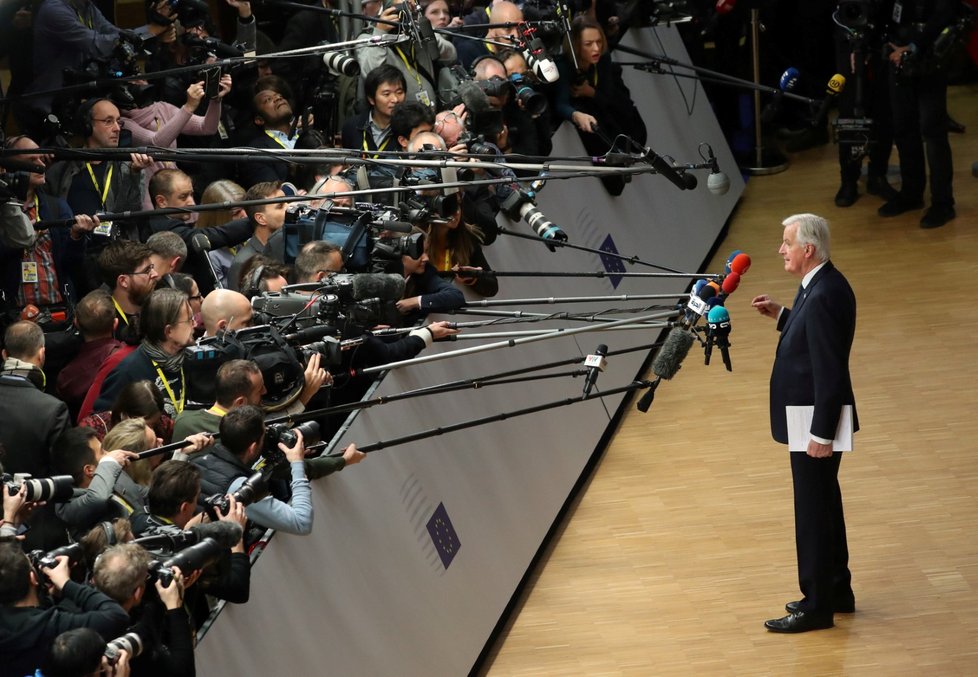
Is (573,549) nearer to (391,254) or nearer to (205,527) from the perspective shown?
(391,254)

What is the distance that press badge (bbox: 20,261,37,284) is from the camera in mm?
5613

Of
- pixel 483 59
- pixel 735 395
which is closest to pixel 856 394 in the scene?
pixel 735 395

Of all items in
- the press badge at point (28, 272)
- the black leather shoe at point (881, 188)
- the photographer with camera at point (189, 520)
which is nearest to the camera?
the photographer with camera at point (189, 520)

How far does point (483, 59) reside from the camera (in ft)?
23.7

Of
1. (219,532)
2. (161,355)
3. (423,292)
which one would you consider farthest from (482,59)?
(219,532)

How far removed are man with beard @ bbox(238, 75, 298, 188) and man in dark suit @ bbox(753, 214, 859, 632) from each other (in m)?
2.48

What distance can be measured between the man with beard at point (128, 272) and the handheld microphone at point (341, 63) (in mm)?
1911

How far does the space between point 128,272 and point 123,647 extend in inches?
82.2

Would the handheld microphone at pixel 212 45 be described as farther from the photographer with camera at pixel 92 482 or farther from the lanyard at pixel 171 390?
the photographer with camera at pixel 92 482

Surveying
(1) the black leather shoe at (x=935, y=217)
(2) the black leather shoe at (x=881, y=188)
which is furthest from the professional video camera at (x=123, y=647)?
(2) the black leather shoe at (x=881, y=188)

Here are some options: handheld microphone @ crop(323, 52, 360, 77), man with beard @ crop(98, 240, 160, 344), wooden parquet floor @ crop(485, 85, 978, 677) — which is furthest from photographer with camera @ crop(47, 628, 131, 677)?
handheld microphone @ crop(323, 52, 360, 77)

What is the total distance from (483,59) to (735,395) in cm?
217

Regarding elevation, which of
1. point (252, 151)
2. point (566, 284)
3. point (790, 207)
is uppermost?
point (252, 151)

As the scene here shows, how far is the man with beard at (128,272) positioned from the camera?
527 centimetres
